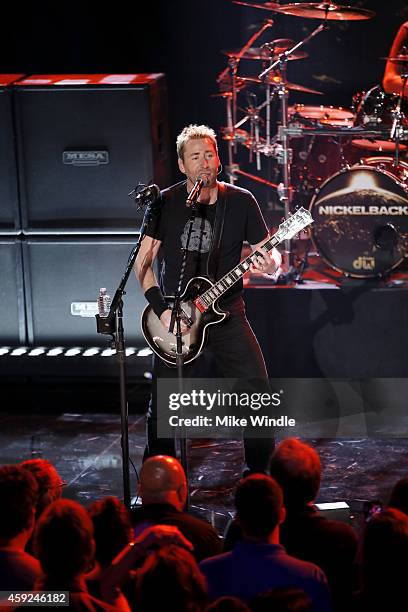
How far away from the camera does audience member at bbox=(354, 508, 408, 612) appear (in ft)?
10.2

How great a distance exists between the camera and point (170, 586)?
2893 millimetres

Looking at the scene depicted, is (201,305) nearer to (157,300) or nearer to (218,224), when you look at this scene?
(157,300)

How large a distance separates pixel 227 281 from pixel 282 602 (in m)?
3.22

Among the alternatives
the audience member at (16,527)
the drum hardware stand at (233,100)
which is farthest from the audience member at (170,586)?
the drum hardware stand at (233,100)

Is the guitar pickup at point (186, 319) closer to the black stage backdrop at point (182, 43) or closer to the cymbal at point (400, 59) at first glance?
the cymbal at point (400, 59)

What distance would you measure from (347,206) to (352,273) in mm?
507

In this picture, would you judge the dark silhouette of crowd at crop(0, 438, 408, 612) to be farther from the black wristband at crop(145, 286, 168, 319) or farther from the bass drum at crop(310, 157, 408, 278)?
the bass drum at crop(310, 157, 408, 278)

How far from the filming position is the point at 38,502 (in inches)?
170

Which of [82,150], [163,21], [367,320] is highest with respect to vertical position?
[163,21]

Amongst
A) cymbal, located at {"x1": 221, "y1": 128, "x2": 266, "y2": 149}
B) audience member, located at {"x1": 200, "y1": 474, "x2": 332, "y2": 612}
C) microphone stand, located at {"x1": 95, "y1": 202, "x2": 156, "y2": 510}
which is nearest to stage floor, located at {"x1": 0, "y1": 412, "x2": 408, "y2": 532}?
microphone stand, located at {"x1": 95, "y1": 202, "x2": 156, "y2": 510}

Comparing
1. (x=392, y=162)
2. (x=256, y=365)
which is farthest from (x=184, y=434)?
(x=392, y=162)

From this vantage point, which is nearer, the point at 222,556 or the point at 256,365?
the point at 222,556

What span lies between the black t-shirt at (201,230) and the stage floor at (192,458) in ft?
4.26

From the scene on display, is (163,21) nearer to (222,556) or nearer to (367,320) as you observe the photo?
(367,320)
